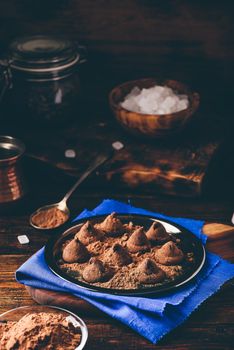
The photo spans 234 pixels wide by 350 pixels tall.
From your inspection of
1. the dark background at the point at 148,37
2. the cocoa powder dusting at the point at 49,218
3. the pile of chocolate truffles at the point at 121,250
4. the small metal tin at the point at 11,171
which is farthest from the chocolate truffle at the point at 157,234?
the dark background at the point at 148,37

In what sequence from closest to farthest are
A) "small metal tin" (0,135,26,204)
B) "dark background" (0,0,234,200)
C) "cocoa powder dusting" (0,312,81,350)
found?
"cocoa powder dusting" (0,312,81,350) < "small metal tin" (0,135,26,204) < "dark background" (0,0,234,200)

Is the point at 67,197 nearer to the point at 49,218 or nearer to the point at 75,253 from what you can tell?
the point at 49,218

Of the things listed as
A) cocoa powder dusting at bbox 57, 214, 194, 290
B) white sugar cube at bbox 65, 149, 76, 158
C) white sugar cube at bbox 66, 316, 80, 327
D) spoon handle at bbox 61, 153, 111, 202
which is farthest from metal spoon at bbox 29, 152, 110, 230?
white sugar cube at bbox 66, 316, 80, 327

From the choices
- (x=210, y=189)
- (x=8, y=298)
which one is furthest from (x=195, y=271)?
(x=210, y=189)

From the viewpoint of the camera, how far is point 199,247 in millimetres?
1801

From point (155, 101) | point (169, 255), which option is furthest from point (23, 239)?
point (155, 101)

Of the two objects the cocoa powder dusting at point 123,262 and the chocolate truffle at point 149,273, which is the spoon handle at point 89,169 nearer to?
the cocoa powder dusting at point 123,262

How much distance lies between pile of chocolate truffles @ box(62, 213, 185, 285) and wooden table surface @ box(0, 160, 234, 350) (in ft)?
0.37

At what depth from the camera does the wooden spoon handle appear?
191 cm

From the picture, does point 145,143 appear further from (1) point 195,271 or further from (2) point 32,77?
(1) point 195,271

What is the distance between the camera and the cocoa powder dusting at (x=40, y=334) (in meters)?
1.42

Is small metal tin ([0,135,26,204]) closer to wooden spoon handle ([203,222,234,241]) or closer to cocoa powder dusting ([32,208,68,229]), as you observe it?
cocoa powder dusting ([32,208,68,229])

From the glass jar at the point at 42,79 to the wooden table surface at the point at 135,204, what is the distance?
22cm

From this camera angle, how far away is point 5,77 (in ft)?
7.50
